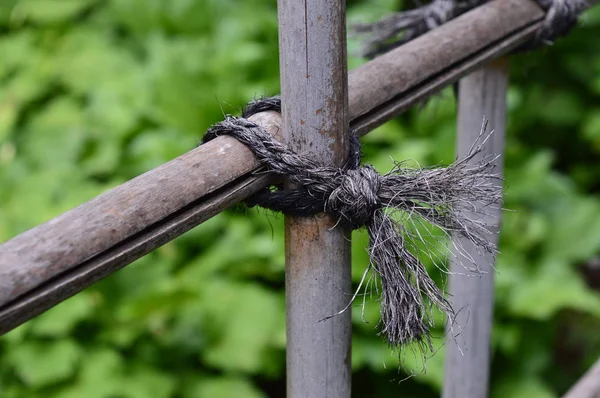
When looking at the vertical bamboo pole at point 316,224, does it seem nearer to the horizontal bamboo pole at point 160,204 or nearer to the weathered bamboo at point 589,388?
the horizontal bamboo pole at point 160,204

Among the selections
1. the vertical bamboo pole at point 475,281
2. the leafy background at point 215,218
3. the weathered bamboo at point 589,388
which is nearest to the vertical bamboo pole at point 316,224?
the vertical bamboo pole at point 475,281

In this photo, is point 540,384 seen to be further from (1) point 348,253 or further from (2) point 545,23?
(1) point 348,253

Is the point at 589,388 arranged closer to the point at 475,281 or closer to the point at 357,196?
the point at 475,281

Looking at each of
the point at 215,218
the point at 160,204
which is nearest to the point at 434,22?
the point at 160,204

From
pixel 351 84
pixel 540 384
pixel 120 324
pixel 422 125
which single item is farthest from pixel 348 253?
pixel 422 125

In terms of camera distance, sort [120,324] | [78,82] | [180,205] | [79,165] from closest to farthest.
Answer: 1. [180,205]
2. [120,324]
3. [79,165]
4. [78,82]

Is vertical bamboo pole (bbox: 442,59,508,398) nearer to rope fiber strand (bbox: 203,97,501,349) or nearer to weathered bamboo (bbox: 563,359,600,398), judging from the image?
weathered bamboo (bbox: 563,359,600,398)

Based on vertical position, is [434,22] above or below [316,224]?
above
